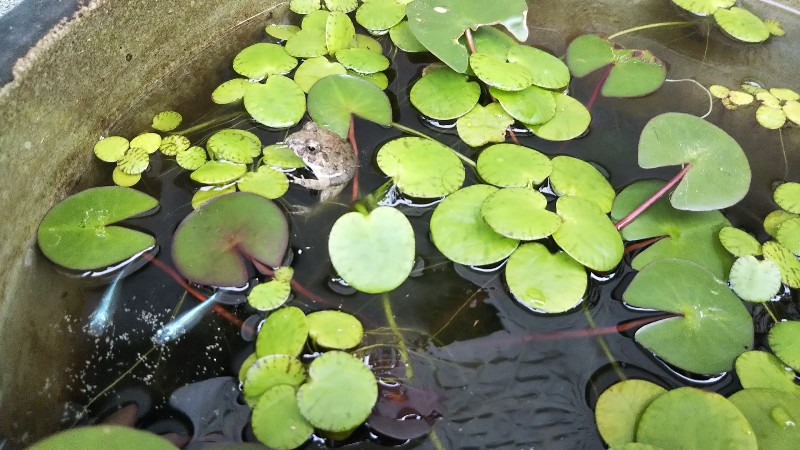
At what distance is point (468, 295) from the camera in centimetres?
163

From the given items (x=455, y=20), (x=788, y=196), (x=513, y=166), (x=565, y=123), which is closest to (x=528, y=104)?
(x=565, y=123)

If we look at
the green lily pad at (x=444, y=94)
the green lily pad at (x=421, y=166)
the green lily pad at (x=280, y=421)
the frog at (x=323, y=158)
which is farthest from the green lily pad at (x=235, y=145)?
the green lily pad at (x=280, y=421)

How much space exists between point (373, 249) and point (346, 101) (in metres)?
0.65

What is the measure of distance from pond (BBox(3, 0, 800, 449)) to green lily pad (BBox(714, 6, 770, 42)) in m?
0.32

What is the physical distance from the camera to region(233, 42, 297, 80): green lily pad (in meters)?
2.08

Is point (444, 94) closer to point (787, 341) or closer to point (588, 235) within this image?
point (588, 235)

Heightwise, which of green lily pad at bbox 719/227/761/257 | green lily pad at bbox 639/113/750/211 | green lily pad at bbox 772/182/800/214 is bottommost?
green lily pad at bbox 772/182/800/214

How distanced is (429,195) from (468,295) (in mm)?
343

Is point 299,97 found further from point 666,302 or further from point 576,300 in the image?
point 666,302

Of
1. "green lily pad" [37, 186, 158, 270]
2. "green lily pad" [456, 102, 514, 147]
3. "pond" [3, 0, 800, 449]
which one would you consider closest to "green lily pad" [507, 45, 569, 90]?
"pond" [3, 0, 800, 449]

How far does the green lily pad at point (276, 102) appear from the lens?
195 centimetres

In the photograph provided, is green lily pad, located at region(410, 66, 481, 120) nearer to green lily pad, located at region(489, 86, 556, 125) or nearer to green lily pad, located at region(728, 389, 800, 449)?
green lily pad, located at region(489, 86, 556, 125)

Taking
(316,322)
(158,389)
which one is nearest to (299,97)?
(316,322)

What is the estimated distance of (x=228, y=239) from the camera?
1.63 m
